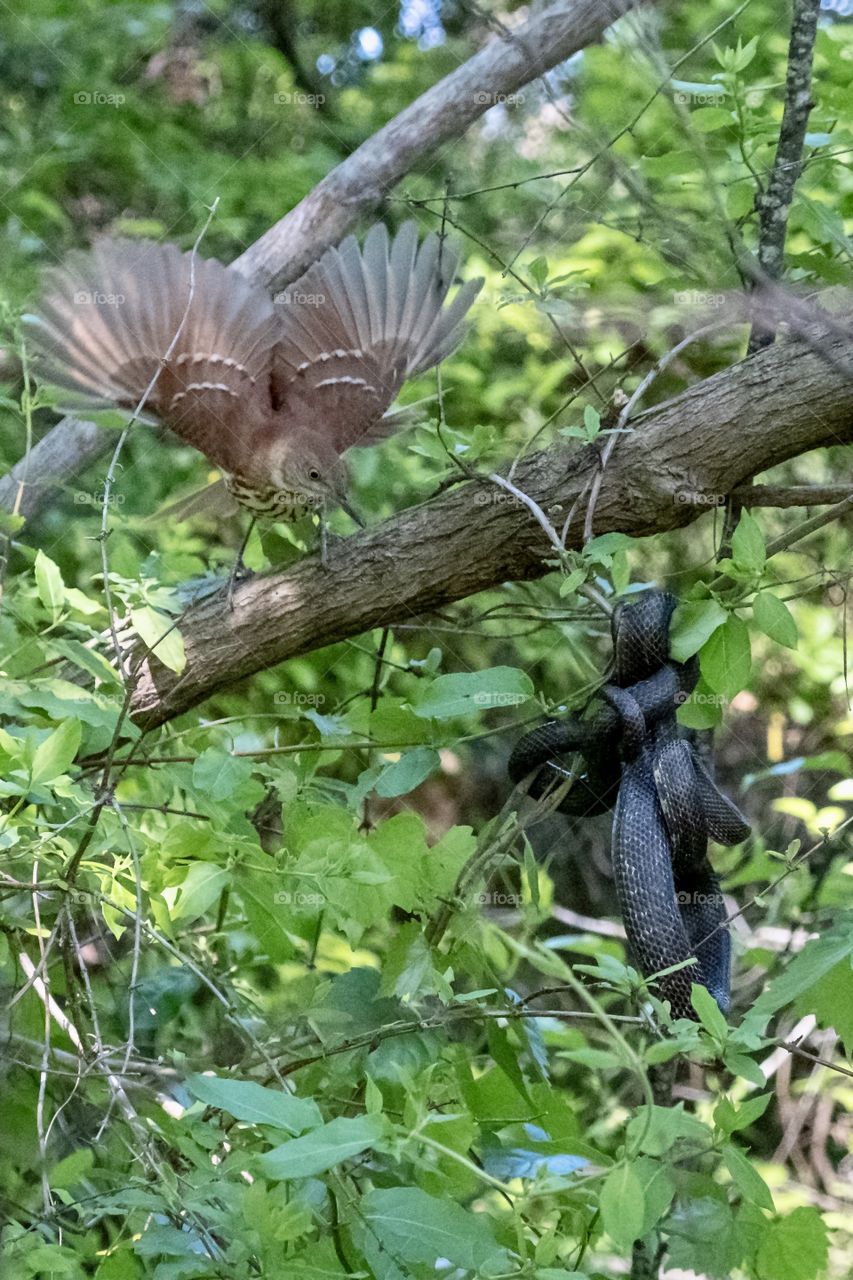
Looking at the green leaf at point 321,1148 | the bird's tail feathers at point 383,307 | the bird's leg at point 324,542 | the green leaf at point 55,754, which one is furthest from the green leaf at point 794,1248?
the bird's tail feathers at point 383,307

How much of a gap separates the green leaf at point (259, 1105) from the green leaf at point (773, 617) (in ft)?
1.60

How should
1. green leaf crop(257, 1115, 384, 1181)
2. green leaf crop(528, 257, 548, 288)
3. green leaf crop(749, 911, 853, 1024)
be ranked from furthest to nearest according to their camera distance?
green leaf crop(528, 257, 548, 288) < green leaf crop(749, 911, 853, 1024) < green leaf crop(257, 1115, 384, 1181)

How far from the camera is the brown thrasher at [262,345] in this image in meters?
1.34

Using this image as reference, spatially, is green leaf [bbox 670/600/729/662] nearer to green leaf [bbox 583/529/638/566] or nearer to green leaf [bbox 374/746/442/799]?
green leaf [bbox 583/529/638/566]

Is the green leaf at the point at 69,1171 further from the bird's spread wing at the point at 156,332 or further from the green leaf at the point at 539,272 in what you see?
the green leaf at the point at 539,272

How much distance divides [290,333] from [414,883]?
0.79 meters

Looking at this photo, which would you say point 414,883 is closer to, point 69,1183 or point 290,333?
point 69,1183

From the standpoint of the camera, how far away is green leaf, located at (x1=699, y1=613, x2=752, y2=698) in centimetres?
96

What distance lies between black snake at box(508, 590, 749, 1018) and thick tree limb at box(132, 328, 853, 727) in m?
0.11

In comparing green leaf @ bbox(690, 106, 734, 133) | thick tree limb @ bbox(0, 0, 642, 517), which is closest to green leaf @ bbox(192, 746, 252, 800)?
thick tree limb @ bbox(0, 0, 642, 517)

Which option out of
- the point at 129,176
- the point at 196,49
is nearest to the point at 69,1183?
the point at 129,176

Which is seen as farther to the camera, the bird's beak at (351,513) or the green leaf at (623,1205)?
the bird's beak at (351,513)

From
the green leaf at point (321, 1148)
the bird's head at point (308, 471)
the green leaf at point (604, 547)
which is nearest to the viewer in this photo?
the green leaf at point (321, 1148)

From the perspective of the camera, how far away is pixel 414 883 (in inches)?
39.2
